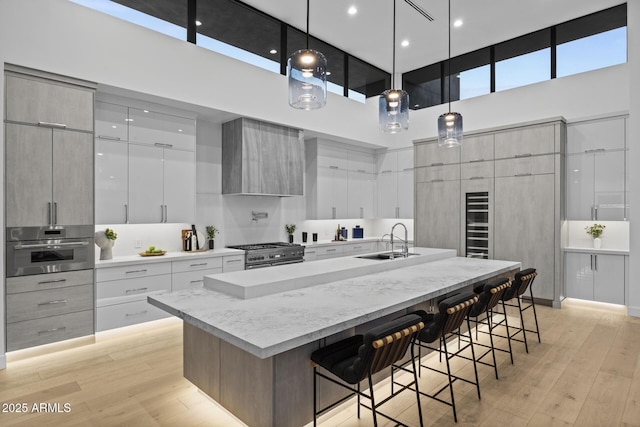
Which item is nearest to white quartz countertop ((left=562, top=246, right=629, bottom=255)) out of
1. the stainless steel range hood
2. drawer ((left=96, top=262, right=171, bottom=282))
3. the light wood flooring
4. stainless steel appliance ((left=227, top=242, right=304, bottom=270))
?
the light wood flooring

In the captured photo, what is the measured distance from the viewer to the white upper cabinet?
4546 millimetres

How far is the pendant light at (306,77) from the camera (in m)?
2.84

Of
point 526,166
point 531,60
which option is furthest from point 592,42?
point 526,166

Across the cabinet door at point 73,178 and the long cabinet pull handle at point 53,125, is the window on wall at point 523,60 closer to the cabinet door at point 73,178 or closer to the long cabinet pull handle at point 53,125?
the cabinet door at point 73,178

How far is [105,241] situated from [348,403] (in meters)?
3.26

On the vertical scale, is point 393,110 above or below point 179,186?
above

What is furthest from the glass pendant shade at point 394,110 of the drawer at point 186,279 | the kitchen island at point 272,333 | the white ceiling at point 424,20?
the drawer at point 186,279

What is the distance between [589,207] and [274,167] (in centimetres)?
478

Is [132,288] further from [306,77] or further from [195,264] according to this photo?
[306,77]

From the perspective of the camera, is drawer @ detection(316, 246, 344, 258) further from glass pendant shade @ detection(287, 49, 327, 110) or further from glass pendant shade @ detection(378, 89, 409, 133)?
glass pendant shade @ detection(287, 49, 327, 110)

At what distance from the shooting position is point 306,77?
2.88 meters

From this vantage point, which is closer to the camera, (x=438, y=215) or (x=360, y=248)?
(x=438, y=215)

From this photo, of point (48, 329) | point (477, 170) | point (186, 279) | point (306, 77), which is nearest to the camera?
point (306, 77)

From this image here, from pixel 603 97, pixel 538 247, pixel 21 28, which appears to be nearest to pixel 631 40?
pixel 603 97
